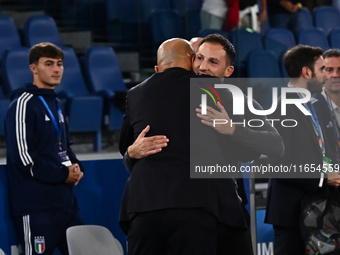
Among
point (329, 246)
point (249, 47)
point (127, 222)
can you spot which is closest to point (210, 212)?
point (127, 222)

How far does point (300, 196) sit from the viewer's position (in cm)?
386

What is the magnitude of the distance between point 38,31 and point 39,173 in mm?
4360

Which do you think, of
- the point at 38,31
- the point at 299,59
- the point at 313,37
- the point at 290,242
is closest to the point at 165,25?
the point at 38,31

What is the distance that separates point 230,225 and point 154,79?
2.28 ft

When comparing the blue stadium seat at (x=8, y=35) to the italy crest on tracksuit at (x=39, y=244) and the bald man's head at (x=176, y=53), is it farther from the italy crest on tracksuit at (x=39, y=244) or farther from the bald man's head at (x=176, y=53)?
the bald man's head at (x=176, y=53)

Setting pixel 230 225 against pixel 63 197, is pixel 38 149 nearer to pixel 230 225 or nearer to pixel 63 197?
pixel 63 197

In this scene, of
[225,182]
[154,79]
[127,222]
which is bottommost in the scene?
[127,222]

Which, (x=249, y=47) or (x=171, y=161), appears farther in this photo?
(x=249, y=47)

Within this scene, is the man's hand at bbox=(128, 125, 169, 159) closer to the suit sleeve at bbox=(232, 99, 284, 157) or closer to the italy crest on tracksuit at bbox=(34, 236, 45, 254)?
the suit sleeve at bbox=(232, 99, 284, 157)

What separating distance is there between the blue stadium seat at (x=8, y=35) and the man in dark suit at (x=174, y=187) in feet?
17.1

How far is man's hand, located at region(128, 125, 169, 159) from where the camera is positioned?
9.13 ft

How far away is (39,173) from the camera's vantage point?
4031 millimetres

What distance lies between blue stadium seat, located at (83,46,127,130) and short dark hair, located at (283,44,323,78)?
399 cm

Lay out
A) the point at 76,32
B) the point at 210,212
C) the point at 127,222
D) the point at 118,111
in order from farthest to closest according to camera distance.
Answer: the point at 76,32, the point at 118,111, the point at 127,222, the point at 210,212
